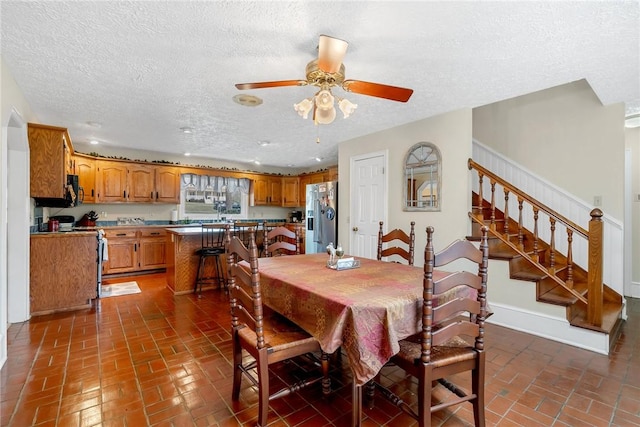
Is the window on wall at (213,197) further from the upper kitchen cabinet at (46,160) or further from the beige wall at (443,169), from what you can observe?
the beige wall at (443,169)

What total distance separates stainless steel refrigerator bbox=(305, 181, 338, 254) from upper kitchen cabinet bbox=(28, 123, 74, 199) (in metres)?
3.69

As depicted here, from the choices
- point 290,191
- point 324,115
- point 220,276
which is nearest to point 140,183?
point 220,276

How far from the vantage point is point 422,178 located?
3842 mm

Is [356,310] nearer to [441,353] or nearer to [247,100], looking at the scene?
[441,353]

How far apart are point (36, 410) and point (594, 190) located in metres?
5.23

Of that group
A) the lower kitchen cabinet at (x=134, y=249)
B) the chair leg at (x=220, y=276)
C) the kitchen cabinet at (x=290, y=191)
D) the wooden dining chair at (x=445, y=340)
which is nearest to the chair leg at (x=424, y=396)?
the wooden dining chair at (x=445, y=340)

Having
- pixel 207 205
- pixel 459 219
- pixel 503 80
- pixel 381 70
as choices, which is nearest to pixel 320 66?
pixel 381 70

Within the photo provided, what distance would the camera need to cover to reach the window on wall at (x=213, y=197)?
6496mm

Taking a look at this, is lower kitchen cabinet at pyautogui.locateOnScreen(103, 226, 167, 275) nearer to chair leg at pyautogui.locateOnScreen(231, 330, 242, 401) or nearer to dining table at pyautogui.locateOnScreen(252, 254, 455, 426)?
chair leg at pyautogui.locateOnScreen(231, 330, 242, 401)

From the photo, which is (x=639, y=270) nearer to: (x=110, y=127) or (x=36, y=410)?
(x=36, y=410)

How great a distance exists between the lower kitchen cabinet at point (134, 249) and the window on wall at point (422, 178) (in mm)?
4590

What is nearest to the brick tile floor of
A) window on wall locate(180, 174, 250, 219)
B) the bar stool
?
the bar stool

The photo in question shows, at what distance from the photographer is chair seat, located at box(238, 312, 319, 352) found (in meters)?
1.66

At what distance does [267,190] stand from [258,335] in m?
6.09
